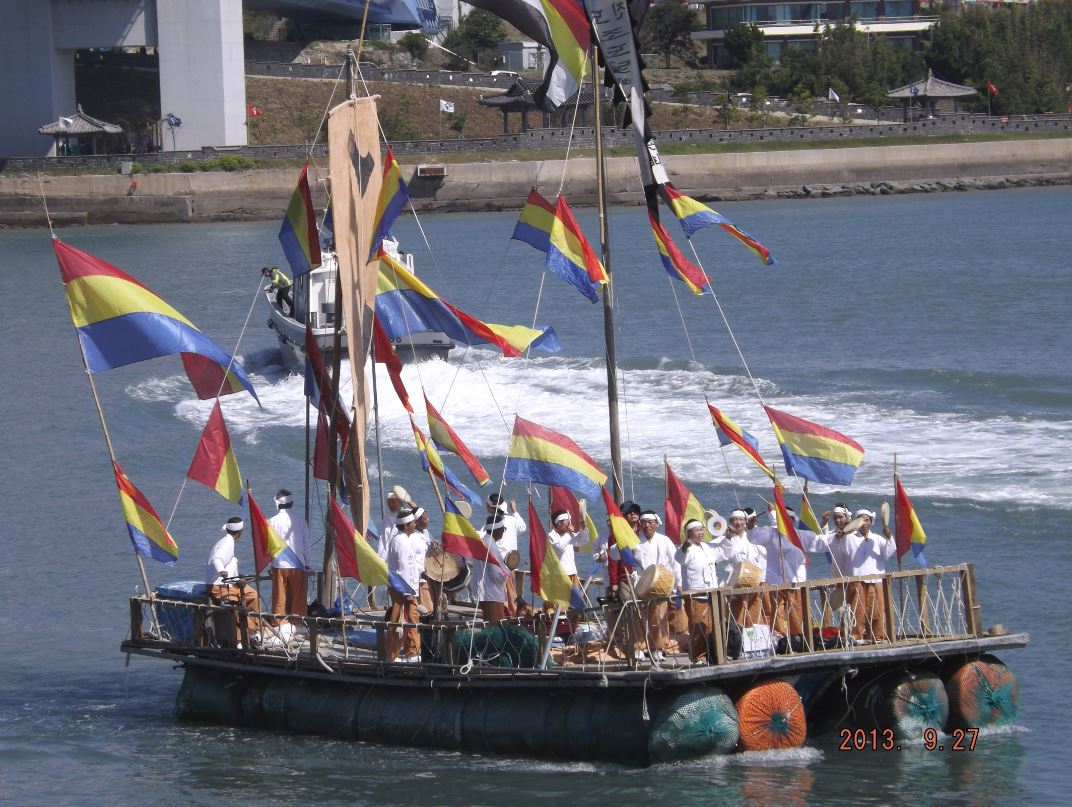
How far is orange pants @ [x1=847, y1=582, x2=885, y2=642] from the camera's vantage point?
15.5 meters

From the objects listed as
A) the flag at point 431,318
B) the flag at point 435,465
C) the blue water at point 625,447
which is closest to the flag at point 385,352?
the flag at point 431,318

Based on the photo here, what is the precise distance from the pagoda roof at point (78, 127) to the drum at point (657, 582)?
7740 cm

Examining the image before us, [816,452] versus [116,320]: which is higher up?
[116,320]

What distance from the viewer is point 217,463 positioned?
17.2 m

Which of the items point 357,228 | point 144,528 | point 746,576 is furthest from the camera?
point 357,228

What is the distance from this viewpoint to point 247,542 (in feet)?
80.5

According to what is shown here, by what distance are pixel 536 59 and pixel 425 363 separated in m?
84.8

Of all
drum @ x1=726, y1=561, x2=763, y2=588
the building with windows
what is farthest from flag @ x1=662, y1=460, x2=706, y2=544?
the building with windows

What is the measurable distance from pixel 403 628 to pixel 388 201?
4.07 metres

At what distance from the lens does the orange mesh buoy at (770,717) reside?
49.3 ft

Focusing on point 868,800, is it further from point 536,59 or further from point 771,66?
point 536,59

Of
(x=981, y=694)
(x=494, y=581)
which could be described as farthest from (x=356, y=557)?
(x=981, y=694)

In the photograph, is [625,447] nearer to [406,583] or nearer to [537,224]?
[537,224]

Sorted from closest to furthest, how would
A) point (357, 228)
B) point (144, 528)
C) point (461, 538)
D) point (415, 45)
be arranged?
1. point (461, 538)
2. point (144, 528)
3. point (357, 228)
4. point (415, 45)
